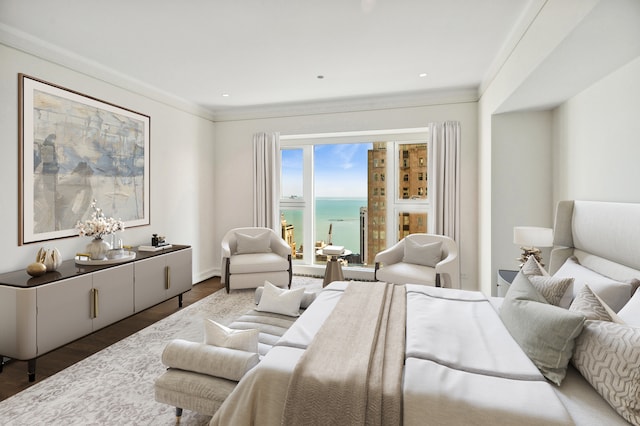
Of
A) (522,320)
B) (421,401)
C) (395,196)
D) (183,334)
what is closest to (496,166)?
(395,196)

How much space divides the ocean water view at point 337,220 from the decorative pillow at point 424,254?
1.36 meters

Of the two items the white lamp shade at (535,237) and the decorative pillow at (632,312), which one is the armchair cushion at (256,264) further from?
the decorative pillow at (632,312)

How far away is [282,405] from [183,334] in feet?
6.90

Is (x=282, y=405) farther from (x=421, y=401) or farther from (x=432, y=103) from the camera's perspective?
(x=432, y=103)

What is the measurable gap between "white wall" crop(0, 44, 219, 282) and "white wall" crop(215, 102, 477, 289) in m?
0.22

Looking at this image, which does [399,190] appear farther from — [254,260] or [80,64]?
[80,64]

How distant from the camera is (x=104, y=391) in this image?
2.17 m

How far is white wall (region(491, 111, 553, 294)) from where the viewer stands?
11.1ft

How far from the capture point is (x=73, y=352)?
2736 mm

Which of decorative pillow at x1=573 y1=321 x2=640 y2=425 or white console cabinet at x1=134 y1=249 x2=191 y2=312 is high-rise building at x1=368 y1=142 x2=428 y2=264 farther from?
decorative pillow at x1=573 y1=321 x2=640 y2=425

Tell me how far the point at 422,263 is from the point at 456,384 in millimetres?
2777

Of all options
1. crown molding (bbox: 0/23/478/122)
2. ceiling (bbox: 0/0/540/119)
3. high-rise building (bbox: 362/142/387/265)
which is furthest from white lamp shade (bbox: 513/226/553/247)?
high-rise building (bbox: 362/142/387/265)

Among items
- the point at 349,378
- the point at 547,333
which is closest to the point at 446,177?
the point at 547,333

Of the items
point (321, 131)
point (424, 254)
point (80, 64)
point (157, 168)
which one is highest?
point (80, 64)
